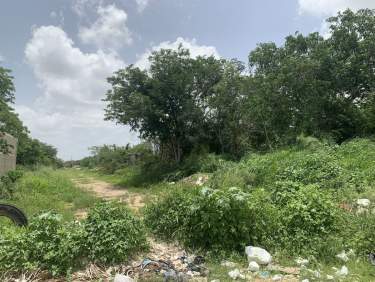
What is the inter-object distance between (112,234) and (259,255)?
1.88 m

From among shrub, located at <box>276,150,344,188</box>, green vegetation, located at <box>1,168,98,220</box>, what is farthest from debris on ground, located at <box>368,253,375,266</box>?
green vegetation, located at <box>1,168,98,220</box>

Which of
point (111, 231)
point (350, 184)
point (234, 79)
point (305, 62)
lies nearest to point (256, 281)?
point (111, 231)

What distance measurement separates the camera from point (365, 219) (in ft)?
16.7

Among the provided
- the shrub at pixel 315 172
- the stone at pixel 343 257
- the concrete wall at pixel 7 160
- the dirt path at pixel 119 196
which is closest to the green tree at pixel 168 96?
the dirt path at pixel 119 196

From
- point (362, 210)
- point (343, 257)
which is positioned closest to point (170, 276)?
point (343, 257)

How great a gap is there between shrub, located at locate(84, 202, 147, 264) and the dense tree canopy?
11210 mm

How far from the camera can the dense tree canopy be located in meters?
14.8

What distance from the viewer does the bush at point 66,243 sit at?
4086 mm

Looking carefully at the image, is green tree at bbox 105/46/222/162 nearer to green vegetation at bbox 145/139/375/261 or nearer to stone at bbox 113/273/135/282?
green vegetation at bbox 145/139/375/261

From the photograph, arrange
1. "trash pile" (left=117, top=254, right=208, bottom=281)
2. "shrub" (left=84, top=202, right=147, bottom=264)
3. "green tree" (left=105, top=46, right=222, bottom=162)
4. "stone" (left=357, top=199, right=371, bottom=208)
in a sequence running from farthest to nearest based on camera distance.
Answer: "green tree" (left=105, top=46, right=222, bottom=162) < "stone" (left=357, top=199, right=371, bottom=208) < "shrub" (left=84, top=202, right=147, bottom=264) < "trash pile" (left=117, top=254, right=208, bottom=281)

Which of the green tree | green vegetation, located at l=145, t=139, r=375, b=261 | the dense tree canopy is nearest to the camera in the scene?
green vegetation, located at l=145, t=139, r=375, b=261

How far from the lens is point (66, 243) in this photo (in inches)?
165

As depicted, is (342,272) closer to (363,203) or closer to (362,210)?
(362,210)

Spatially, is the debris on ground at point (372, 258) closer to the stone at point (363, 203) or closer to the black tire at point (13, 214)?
the stone at point (363, 203)
